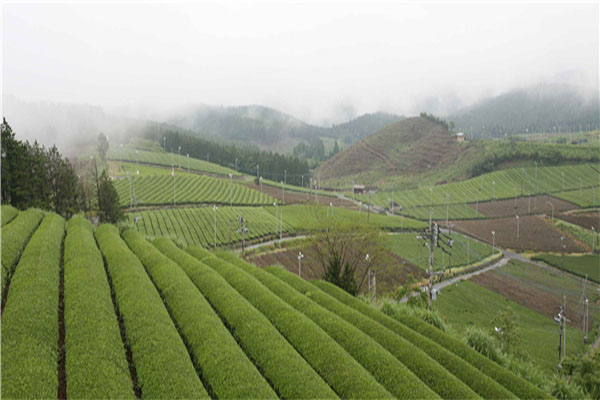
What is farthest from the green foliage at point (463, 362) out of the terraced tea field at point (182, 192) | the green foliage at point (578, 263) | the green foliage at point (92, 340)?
the terraced tea field at point (182, 192)

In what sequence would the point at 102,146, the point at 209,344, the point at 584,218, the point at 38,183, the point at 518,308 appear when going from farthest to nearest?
the point at 102,146 < the point at 584,218 < the point at 518,308 < the point at 38,183 < the point at 209,344

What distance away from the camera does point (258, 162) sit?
197375 mm

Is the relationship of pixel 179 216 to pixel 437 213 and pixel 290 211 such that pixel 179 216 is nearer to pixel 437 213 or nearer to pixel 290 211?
pixel 290 211

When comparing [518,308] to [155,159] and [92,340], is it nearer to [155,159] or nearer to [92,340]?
[92,340]

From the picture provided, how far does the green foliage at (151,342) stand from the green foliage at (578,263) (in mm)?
80458

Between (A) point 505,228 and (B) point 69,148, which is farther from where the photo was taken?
(B) point 69,148

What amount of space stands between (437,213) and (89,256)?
375ft

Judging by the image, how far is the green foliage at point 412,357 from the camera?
604 inches

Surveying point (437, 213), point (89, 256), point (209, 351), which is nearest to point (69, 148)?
point (437, 213)

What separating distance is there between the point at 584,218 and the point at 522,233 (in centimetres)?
2312

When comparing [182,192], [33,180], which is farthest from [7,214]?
[182,192]

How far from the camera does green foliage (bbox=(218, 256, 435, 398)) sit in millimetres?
14828

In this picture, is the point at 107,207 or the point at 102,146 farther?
the point at 102,146

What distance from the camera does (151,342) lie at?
1509 cm
